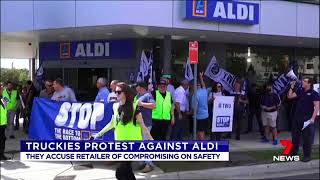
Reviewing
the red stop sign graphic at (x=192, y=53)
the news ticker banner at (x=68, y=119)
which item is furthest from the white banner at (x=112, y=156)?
the red stop sign graphic at (x=192, y=53)

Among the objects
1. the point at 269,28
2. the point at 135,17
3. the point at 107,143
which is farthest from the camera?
the point at 269,28

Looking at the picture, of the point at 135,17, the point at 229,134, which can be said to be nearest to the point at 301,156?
the point at 229,134

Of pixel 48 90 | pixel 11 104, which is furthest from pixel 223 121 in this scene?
pixel 11 104

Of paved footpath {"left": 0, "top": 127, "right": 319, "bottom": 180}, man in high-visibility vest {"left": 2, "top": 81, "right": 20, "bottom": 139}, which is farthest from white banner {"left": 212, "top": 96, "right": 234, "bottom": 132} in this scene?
man in high-visibility vest {"left": 2, "top": 81, "right": 20, "bottom": 139}

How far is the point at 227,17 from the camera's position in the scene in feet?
47.5

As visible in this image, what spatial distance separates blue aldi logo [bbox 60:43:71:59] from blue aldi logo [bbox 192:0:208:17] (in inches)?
252

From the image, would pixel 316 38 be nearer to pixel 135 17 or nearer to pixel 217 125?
pixel 217 125

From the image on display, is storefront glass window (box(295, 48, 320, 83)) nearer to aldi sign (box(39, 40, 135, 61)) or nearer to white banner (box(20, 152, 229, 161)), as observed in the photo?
aldi sign (box(39, 40, 135, 61))

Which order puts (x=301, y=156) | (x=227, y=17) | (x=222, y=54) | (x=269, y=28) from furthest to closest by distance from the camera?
(x=222, y=54)
(x=269, y=28)
(x=227, y=17)
(x=301, y=156)

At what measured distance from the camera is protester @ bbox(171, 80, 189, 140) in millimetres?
12987

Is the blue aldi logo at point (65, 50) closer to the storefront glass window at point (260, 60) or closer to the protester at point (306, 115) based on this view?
the storefront glass window at point (260, 60)

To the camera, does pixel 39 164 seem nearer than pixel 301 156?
Yes

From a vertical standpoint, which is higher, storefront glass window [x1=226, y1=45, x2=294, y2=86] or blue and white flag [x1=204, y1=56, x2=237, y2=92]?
storefront glass window [x1=226, y1=45, x2=294, y2=86]

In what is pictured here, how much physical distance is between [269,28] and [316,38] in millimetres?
2306
